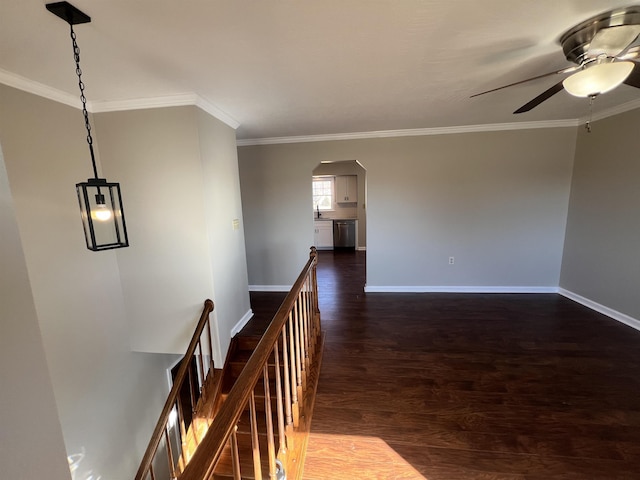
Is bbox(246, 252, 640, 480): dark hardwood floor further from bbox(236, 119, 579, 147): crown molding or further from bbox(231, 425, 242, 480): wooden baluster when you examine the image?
bbox(236, 119, 579, 147): crown molding

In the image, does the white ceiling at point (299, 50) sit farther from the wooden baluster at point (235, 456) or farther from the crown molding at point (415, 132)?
the wooden baluster at point (235, 456)

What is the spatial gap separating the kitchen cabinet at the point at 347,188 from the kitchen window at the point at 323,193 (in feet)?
0.90

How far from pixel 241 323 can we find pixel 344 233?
4.25 m

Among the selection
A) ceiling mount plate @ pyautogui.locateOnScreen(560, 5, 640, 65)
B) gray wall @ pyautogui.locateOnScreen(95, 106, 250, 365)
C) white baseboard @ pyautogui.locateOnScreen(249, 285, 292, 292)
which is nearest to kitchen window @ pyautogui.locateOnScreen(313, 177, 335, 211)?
white baseboard @ pyautogui.locateOnScreen(249, 285, 292, 292)

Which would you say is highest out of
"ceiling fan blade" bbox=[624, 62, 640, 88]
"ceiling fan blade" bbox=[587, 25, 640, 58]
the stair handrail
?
"ceiling fan blade" bbox=[587, 25, 640, 58]

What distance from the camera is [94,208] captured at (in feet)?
4.91

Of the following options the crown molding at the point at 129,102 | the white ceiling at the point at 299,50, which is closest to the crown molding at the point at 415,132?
the white ceiling at the point at 299,50

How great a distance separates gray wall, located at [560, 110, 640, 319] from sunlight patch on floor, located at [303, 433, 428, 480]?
124 inches

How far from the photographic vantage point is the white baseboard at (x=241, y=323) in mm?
2965

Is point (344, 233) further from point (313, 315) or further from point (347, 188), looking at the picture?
point (313, 315)

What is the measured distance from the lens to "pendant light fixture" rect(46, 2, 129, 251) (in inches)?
50.4

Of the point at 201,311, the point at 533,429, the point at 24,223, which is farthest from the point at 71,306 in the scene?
the point at 533,429

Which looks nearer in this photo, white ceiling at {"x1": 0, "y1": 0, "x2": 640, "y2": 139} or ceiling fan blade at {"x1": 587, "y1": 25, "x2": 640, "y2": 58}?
white ceiling at {"x1": 0, "y1": 0, "x2": 640, "y2": 139}

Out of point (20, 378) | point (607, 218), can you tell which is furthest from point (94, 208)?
point (607, 218)
